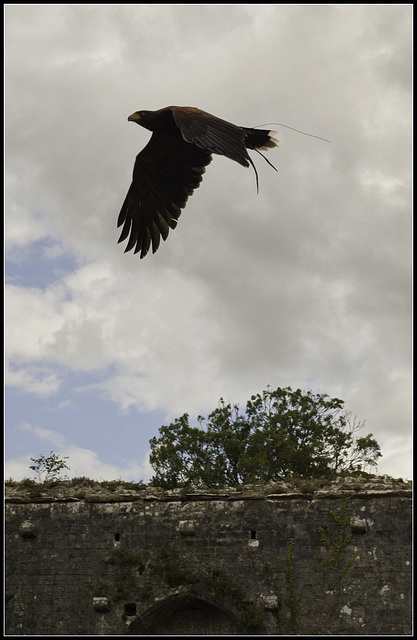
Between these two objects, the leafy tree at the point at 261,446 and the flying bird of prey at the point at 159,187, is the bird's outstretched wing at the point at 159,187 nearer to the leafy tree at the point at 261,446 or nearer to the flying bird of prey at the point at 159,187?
the flying bird of prey at the point at 159,187

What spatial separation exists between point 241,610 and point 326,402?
19.4 metres

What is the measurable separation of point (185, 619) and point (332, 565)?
3.09 meters

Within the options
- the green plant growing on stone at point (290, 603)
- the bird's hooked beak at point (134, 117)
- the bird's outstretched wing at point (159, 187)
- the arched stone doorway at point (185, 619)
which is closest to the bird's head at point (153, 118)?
the bird's hooked beak at point (134, 117)

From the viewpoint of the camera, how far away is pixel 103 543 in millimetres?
15617

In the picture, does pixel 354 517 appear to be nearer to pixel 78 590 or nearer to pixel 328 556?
pixel 328 556

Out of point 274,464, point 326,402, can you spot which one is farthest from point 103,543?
point 326,402

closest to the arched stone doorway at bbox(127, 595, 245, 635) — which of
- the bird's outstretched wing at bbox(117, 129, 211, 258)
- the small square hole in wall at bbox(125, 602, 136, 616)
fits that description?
the small square hole in wall at bbox(125, 602, 136, 616)

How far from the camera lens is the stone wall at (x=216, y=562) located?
14500 millimetres

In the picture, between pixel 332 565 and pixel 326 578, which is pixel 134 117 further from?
pixel 326 578

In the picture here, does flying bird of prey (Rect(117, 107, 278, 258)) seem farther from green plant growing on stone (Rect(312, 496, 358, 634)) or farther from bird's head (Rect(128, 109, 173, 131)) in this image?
green plant growing on stone (Rect(312, 496, 358, 634))

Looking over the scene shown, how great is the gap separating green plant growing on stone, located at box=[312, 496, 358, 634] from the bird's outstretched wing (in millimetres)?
6559

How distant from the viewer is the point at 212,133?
8.55m

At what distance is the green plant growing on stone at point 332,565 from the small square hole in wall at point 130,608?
133 inches

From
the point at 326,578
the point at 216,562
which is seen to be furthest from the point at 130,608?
the point at 326,578
